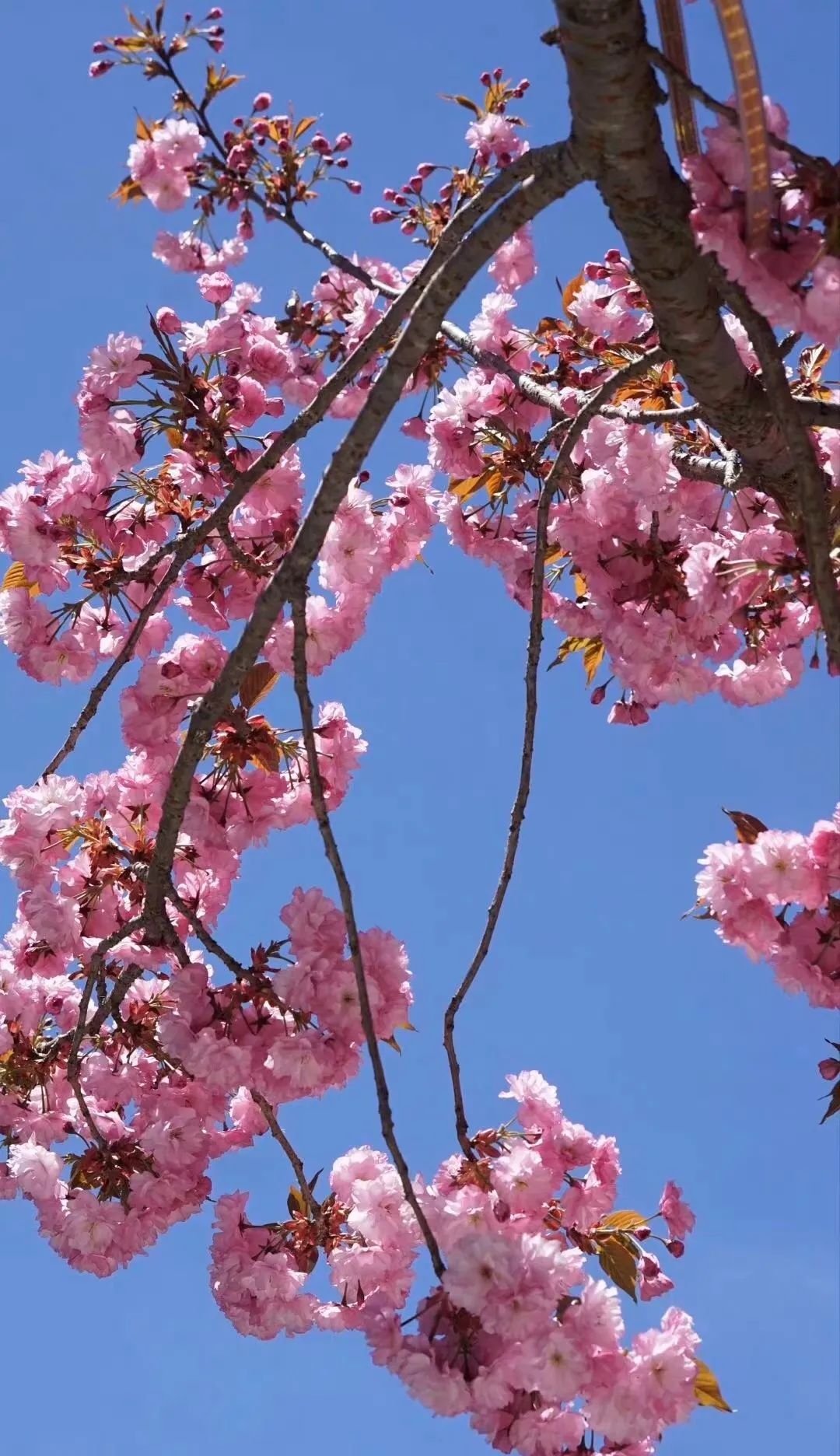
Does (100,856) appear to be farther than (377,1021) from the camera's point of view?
Yes

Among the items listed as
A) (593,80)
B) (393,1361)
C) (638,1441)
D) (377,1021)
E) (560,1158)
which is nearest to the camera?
(593,80)

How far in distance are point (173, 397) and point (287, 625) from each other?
543mm

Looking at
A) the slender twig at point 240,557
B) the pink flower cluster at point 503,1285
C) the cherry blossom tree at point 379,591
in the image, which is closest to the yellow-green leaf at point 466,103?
the cherry blossom tree at point 379,591

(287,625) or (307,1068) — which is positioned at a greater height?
(287,625)

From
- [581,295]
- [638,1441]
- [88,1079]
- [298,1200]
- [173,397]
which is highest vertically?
[581,295]

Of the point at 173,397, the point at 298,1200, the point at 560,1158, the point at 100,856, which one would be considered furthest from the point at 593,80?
the point at 298,1200

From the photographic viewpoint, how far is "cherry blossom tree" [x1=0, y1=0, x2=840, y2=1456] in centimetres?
192

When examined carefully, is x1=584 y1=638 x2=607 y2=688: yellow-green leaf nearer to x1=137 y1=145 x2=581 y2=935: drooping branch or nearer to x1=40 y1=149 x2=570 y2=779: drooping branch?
x1=40 y1=149 x2=570 y2=779: drooping branch

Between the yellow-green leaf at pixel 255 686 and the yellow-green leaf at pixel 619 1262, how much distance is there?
47.7 inches

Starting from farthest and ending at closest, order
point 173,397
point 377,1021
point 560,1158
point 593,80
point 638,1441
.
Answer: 1. point 173,397
2. point 560,1158
3. point 377,1021
4. point 638,1441
5. point 593,80

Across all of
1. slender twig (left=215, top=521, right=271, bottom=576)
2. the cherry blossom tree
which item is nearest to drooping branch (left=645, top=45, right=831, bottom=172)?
the cherry blossom tree

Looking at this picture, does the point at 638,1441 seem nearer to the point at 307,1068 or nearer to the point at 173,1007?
the point at 307,1068

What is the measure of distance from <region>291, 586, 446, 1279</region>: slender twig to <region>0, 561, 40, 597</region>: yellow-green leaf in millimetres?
1445

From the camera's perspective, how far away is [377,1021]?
2.46m
